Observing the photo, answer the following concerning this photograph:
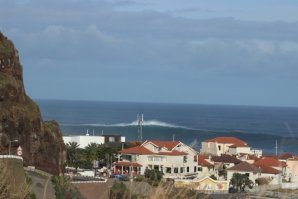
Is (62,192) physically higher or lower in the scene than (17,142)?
lower

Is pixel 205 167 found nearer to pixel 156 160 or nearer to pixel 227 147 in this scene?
pixel 156 160

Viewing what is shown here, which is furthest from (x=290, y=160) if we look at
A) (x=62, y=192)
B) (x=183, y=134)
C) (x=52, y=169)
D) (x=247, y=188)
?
(x=183, y=134)

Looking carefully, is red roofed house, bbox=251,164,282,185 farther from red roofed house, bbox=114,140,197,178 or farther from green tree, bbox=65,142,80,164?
green tree, bbox=65,142,80,164

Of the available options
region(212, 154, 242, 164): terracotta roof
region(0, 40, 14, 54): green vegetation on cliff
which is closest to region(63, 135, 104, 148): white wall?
region(212, 154, 242, 164): terracotta roof

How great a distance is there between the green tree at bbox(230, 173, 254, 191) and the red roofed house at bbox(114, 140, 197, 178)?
4399 mm

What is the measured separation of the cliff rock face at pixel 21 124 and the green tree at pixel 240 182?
1464 centimetres

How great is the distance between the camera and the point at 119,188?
2830cm

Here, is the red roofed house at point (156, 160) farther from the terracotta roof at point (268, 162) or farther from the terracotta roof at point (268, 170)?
the terracotta roof at point (268, 162)

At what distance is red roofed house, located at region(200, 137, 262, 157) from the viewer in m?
59.5

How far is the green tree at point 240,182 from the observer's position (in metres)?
44.4

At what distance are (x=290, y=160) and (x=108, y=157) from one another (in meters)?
15.5

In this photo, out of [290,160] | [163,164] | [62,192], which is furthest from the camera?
[290,160]

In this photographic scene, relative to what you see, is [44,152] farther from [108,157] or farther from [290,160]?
[290,160]

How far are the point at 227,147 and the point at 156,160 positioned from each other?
14430 mm
